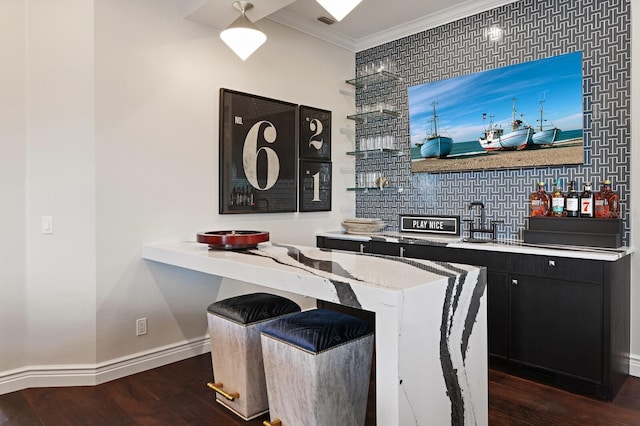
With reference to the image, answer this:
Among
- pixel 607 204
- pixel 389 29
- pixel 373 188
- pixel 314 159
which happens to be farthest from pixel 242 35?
pixel 607 204

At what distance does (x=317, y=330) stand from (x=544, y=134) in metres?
2.33

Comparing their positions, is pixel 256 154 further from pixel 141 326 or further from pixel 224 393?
pixel 224 393

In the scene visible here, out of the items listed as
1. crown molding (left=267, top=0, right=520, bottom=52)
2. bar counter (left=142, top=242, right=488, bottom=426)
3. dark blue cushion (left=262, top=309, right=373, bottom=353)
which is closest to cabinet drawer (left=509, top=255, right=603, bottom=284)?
bar counter (left=142, top=242, right=488, bottom=426)

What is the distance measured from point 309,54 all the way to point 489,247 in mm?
2422

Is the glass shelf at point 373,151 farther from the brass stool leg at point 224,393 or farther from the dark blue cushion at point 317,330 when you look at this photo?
the brass stool leg at point 224,393

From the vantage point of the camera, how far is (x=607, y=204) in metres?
2.83

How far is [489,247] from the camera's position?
9.85 feet

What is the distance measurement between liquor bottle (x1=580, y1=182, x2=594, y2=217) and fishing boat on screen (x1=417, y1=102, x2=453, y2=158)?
1.13 metres

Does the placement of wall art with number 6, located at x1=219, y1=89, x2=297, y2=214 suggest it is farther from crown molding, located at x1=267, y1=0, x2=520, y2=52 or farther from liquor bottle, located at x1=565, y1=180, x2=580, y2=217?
liquor bottle, located at x1=565, y1=180, x2=580, y2=217

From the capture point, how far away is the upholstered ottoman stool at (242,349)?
230cm

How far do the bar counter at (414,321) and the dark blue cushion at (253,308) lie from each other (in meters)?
0.28

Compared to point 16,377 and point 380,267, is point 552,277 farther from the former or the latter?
point 16,377

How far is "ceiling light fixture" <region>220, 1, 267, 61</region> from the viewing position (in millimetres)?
2785

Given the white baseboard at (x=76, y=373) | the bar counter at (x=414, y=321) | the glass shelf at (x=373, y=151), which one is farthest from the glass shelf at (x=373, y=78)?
the white baseboard at (x=76, y=373)
